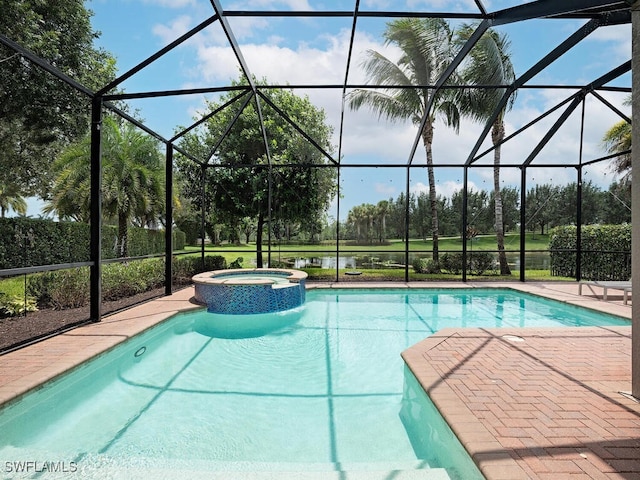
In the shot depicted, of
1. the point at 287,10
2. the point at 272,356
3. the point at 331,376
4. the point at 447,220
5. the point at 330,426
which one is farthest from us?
the point at 447,220

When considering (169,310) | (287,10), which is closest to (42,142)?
(169,310)

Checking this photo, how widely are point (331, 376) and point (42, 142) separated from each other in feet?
36.8

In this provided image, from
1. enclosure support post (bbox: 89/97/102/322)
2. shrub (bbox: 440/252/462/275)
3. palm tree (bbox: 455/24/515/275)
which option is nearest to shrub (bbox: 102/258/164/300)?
enclosure support post (bbox: 89/97/102/322)

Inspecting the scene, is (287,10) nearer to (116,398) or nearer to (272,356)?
(272,356)

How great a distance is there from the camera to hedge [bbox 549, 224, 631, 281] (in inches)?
389

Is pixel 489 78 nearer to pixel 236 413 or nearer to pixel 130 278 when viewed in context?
pixel 130 278

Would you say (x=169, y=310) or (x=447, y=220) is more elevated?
(x=447, y=220)

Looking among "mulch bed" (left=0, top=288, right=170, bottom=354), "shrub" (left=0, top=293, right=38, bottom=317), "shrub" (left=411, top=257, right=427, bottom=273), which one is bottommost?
"mulch bed" (left=0, top=288, right=170, bottom=354)

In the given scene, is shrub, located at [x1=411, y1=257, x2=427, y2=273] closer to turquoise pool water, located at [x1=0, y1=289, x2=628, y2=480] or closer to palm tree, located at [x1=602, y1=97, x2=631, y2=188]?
turquoise pool water, located at [x1=0, y1=289, x2=628, y2=480]

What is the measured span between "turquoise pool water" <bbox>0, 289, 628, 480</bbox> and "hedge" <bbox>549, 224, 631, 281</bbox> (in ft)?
26.3

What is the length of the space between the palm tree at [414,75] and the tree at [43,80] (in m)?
7.66

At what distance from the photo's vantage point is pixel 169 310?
6180 millimetres

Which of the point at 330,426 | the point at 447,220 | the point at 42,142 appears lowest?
the point at 330,426

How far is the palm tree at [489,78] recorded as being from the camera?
10.3 m
